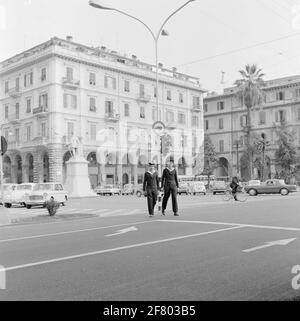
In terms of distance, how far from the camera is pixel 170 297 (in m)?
4.93

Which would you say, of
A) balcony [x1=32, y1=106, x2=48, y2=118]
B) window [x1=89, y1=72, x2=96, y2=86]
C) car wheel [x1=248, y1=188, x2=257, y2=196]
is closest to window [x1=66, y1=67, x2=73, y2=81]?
window [x1=89, y1=72, x2=96, y2=86]

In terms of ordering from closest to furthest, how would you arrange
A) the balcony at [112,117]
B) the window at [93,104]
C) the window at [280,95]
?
the window at [93,104], the balcony at [112,117], the window at [280,95]

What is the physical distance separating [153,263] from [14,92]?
5732cm

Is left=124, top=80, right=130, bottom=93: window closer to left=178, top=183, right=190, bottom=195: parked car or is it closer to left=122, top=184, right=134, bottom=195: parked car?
left=122, top=184, right=134, bottom=195: parked car

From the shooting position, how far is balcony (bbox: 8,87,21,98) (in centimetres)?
6050

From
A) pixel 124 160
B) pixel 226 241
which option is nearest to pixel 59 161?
pixel 124 160

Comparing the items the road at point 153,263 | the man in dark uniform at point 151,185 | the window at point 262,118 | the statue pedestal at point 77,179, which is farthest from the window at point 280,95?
the road at point 153,263

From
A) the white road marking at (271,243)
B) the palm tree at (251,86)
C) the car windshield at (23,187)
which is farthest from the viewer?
the palm tree at (251,86)

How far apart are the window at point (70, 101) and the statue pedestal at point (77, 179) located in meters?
17.3

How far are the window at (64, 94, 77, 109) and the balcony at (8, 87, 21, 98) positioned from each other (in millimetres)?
7075

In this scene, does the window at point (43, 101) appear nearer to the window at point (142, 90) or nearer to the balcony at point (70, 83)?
the balcony at point (70, 83)

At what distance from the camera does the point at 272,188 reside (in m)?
39.6

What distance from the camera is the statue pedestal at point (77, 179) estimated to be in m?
41.1

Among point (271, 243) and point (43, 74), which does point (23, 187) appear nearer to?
point (271, 243)
